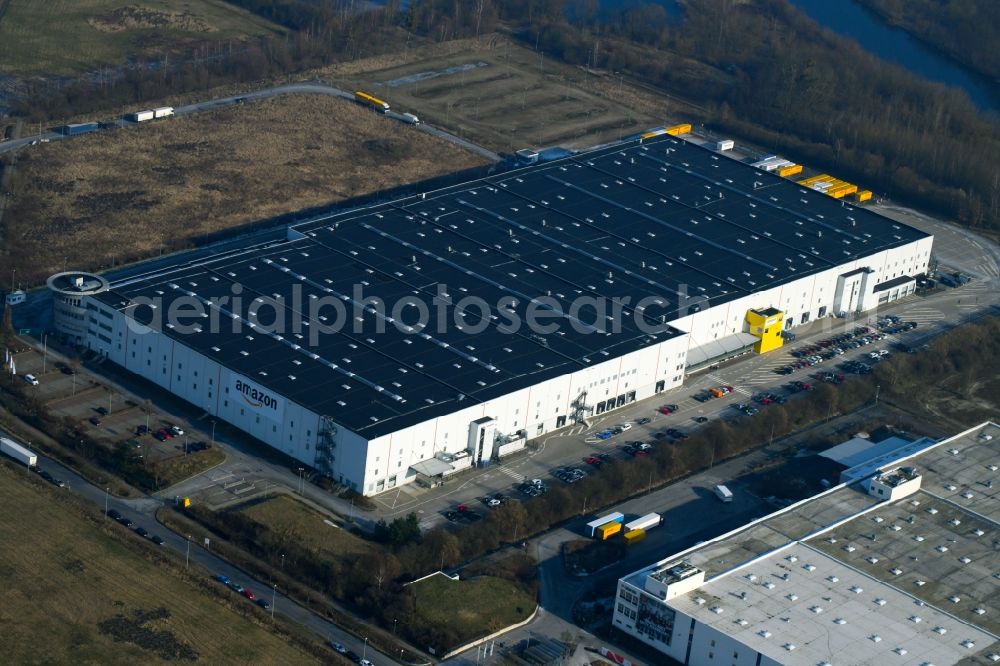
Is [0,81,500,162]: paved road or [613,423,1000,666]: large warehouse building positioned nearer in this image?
[613,423,1000,666]: large warehouse building

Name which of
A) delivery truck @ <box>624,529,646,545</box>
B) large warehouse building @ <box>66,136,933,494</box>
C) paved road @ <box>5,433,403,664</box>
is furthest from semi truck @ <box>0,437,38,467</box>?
delivery truck @ <box>624,529,646,545</box>

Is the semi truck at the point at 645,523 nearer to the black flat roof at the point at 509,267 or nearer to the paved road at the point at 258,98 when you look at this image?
the black flat roof at the point at 509,267

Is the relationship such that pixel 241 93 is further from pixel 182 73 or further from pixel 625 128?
pixel 625 128

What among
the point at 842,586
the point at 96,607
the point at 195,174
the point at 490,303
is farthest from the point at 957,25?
the point at 96,607

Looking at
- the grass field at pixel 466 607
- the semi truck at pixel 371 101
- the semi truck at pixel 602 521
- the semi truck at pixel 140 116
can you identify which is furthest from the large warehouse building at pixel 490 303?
the semi truck at pixel 140 116

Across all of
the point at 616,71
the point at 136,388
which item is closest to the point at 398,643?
the point at 136,388

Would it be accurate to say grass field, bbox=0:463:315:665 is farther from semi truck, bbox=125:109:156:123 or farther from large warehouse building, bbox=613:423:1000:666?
semi truck, bbox=125:109:156:123
